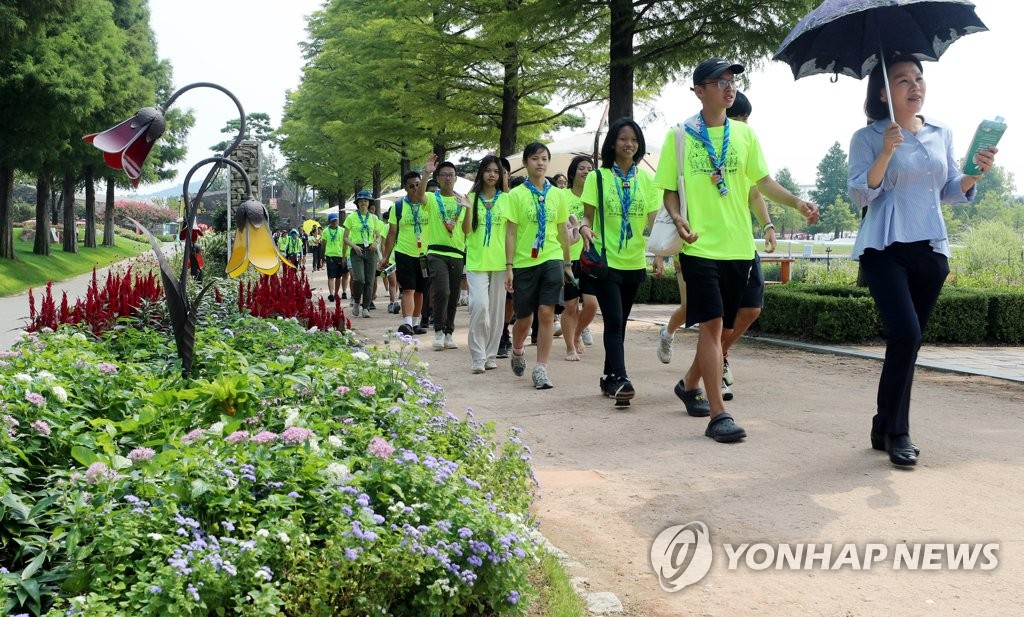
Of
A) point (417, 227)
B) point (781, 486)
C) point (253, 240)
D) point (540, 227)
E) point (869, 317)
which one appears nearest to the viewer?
→ point (781, 486)

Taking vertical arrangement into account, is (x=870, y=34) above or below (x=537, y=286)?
above

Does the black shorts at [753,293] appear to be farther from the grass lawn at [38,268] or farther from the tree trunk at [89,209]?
the tree trunk at [89,209]

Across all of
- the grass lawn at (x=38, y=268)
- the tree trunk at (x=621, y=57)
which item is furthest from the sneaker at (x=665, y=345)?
the grass lawn at (x=38, y=268)

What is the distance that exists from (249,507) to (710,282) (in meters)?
3.49

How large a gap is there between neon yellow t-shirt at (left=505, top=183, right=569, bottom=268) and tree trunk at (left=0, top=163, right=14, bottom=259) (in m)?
23.8

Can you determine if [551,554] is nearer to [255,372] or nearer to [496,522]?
[496,522]

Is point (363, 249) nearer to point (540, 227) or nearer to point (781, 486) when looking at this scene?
point (540, 227)

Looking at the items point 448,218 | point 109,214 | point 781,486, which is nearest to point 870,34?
point 781,486

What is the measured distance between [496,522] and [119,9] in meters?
46.2

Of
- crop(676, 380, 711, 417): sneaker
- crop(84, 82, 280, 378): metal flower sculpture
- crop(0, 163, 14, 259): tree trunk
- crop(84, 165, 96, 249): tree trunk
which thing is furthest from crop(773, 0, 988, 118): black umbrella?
crop(84, 165, 96, 249): tree trunk

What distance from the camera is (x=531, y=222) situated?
27.0 ft

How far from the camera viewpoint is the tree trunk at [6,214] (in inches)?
1094

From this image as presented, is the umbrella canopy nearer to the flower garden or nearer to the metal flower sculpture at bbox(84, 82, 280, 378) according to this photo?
the flower garden

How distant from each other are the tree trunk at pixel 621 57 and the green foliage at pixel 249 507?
11.2 metres
